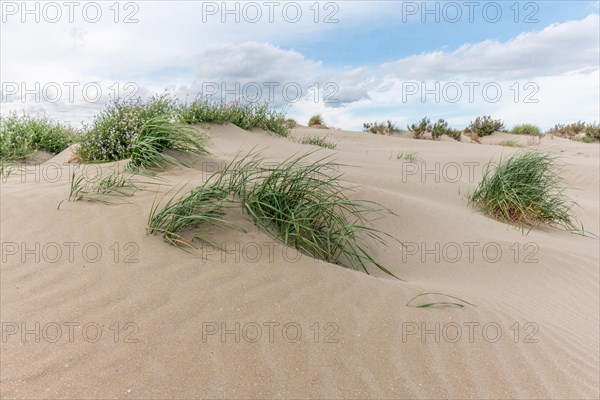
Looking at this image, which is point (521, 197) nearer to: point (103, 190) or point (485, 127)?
point (103, 190)

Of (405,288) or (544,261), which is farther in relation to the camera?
(544,261)

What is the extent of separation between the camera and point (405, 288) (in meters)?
3.02

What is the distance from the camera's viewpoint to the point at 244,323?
2455 mm

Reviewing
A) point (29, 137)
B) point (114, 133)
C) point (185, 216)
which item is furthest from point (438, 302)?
point (29, 137)

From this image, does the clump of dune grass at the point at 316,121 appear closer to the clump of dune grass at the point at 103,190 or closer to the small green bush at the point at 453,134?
the small green bush at the point at 453,134

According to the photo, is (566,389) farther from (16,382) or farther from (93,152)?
(93,152)

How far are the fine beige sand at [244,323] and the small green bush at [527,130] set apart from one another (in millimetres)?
21762

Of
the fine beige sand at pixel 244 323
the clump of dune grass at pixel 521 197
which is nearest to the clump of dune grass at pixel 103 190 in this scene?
the fine beige sand at pixel 244 323

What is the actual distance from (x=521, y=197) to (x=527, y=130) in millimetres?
19755

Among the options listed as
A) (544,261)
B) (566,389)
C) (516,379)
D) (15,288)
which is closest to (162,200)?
(15,288)

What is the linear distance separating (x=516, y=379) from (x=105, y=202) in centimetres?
317

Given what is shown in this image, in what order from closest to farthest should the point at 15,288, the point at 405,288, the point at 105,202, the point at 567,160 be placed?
1. the point at 15,288
2. the point at 405,288
3. the point at 105,202
4. the point at 567,160

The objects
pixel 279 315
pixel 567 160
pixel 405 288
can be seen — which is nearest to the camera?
pixel 279 315

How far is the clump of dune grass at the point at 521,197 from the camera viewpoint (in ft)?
19.4
